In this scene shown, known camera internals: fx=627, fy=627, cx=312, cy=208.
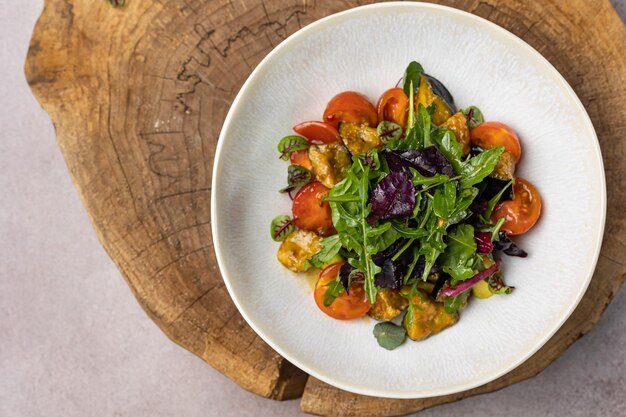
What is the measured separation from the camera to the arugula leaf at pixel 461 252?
2414mm

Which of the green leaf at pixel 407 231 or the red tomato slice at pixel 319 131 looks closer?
the green leaf at pixel 407 231

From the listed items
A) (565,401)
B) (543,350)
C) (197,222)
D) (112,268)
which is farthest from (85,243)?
(565,401)

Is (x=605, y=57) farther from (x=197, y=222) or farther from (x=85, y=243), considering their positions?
(x=85, y=243)

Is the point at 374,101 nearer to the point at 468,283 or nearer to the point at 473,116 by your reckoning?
the point at 473,116

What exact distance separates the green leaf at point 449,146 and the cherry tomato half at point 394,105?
198mm

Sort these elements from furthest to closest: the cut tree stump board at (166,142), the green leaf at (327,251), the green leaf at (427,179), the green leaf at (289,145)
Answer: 1. the cut tree stump board at (166,142)
2. the green leaf at (289,145)
3. the green leaf at (327,251)
4. the green leaf at (427,179)

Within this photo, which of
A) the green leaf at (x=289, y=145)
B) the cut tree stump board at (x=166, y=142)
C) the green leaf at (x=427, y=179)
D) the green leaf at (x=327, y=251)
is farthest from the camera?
the cut tree stump board at (x=166, y=142)

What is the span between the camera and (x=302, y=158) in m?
2.59

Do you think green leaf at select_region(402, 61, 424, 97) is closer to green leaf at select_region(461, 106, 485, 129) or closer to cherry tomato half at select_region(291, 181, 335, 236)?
green leaf at select_region(461, 106, 485, 129)

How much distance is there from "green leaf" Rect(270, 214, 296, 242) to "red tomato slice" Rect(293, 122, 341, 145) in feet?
1.20

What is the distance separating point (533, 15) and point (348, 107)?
914 mm

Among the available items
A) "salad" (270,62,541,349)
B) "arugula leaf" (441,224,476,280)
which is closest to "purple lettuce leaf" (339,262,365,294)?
"salad" (270,62,541,349)

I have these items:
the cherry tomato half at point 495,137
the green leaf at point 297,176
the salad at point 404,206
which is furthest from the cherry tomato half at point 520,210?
the green leaf at point 297,176

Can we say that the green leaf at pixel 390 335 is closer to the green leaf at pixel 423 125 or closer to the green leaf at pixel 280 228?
the green leaf at pixel 280 228
